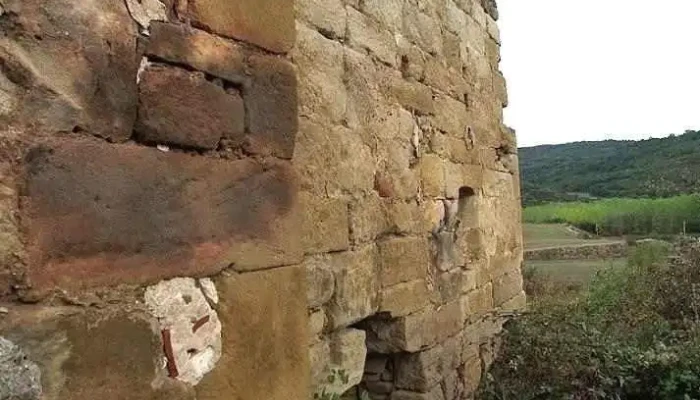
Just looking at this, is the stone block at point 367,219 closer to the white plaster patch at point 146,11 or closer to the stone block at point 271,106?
the stone block at point 271,106

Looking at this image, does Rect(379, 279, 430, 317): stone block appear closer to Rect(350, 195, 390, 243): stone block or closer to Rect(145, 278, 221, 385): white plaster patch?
Rect(350, 195, 390, 243): stone block

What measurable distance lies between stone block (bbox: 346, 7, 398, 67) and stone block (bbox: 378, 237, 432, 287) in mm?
886

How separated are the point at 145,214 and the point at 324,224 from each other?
1.66 meters

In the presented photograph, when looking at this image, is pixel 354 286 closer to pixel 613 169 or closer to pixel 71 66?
pixel 71 66

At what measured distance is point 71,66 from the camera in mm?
1319

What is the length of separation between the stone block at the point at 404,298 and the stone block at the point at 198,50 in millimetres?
2057

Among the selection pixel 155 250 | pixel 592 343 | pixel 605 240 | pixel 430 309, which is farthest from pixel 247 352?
pixel 605 240

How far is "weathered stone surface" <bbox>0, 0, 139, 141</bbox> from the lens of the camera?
1.26 meters

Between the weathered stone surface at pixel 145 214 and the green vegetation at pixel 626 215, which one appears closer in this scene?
the weathered stone surface at pixel 145 214

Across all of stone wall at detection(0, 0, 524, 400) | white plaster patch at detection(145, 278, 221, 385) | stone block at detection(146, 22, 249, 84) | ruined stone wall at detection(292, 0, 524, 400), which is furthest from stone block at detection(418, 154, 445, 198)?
white plaster patch at detection(145, 278, 221, 385)

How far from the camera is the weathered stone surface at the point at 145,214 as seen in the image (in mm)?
1281

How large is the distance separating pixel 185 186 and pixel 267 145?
0.94 feet

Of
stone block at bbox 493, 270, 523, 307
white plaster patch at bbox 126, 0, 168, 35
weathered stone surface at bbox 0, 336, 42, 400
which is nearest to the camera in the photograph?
weathered stone surface at bbox 0, 336, 42, 400

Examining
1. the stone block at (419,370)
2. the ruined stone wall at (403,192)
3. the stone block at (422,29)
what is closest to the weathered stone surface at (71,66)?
the ruined stone wall at (403,192)
